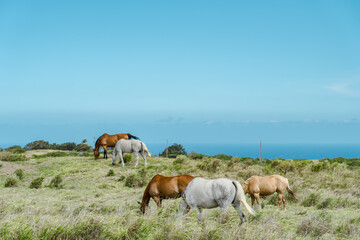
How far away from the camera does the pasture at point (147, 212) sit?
5.18 m

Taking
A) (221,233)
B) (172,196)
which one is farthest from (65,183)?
(221,233)

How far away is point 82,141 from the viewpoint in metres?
51.1

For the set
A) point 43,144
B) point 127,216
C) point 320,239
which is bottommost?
point 43,144

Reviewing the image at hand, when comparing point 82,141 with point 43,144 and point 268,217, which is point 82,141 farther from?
point 268,217

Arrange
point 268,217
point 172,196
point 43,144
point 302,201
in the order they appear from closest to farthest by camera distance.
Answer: point 268,217, point 172,196, point 302,201, point 43,144

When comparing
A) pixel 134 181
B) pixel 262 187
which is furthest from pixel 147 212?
pixel 134 181

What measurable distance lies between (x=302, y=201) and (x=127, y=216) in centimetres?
724

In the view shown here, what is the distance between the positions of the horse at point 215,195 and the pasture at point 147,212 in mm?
253

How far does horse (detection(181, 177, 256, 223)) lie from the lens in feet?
21.7

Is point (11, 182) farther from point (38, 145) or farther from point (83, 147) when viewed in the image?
point (38, 145)

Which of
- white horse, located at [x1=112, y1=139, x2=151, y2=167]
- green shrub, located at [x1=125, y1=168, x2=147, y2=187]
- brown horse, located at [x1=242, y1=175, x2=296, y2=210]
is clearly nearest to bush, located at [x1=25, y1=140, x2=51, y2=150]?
white horse, located at [x1=112, y1=139, x2=151, y2=167]

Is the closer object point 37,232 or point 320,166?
point 37,232

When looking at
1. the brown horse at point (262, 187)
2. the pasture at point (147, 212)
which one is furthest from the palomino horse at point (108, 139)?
the brown horse at point (262, 187)

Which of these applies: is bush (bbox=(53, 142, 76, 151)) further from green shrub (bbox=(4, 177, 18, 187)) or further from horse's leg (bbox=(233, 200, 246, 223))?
horse's leg (bbox=(233, 200, 246, 223))
